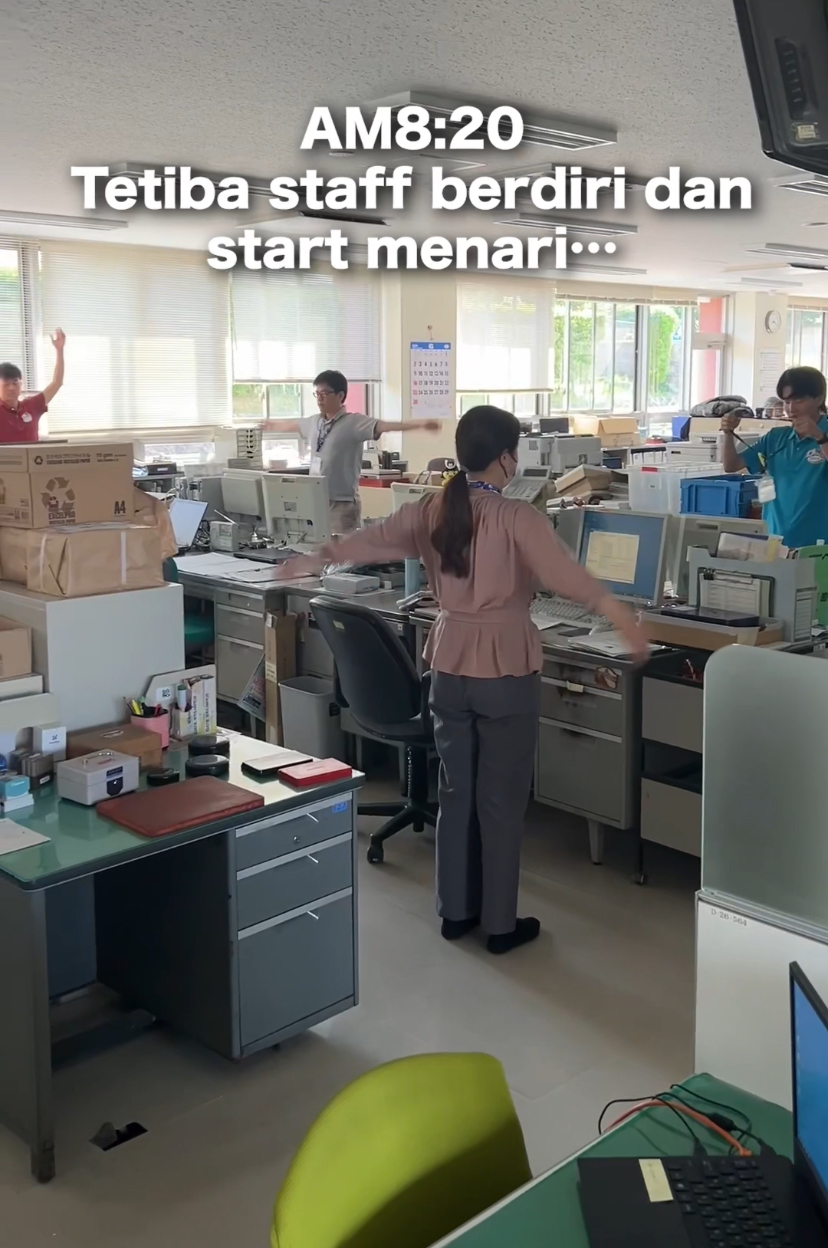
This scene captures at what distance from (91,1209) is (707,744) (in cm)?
164

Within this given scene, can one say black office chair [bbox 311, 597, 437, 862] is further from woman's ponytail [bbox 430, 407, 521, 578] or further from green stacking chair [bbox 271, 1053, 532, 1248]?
green stacking chair [bbox 271, 1053, 532, 1248]

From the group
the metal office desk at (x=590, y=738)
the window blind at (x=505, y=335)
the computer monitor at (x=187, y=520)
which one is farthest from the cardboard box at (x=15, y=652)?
the window blind at (x=505, y=335)

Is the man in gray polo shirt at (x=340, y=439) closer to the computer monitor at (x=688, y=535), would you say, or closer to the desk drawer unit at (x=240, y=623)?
the desk drawer unit at (x=240, y=623)

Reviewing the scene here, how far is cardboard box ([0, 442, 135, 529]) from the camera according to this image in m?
3.15

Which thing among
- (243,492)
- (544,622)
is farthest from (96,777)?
(243,492)

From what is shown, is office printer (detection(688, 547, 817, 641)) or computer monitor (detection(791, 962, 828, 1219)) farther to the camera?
office printer (detection(688, 547, 817, 641))

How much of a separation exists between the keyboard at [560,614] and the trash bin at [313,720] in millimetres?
891

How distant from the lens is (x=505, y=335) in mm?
11766

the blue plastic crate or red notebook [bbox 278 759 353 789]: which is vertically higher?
the blue plastic crate

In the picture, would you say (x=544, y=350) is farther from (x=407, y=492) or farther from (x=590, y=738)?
(x=590, y=738)

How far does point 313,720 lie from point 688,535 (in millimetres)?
1625

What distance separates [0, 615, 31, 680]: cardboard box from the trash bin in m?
1.85

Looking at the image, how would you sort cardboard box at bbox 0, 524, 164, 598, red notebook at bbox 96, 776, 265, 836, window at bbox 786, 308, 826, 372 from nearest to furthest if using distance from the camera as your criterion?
red notebook at bbox 96, 776, 265, 836 → cardboard box at bbox 0, 524, 164, 598 → window at bbox 786, 308, 826, 372

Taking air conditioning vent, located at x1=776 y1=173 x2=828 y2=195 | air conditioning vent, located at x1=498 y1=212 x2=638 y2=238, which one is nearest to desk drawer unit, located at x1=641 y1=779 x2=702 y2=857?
air conditioning vent, located at x1=776 y1=173 x2=828 y2=195
